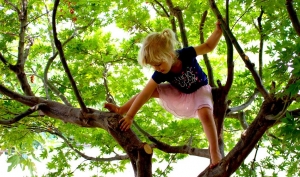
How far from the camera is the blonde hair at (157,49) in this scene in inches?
61.4

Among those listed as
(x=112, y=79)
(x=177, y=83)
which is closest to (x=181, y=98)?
(x=177, y=83)

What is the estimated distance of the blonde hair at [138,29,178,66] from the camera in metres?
1.56

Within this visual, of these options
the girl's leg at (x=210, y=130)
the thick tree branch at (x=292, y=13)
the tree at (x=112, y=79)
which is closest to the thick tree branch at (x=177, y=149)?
the tree at (x=112, y=79)

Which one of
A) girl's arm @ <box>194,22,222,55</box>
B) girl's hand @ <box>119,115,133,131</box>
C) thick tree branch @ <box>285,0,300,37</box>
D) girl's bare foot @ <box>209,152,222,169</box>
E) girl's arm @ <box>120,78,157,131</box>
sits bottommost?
girl's bare foot @ <box>209,152,222,169</box>

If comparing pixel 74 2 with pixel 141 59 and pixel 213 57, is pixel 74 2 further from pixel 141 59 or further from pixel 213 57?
pixel 213 57

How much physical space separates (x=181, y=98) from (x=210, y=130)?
24 centimetres

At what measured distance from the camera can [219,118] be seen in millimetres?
1779

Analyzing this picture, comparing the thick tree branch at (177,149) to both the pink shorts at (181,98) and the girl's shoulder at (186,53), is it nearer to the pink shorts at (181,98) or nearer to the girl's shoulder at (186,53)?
the pink shorts at (181,98)

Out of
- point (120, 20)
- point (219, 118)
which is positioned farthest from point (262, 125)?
point (120, 20)

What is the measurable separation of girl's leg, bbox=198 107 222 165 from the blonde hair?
29 cm

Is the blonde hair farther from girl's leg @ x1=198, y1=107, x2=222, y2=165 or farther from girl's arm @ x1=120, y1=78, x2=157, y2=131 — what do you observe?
girl's leg @ x1=198, y1=107, x2=222, y2=165

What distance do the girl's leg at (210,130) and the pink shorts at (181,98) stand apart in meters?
0.06

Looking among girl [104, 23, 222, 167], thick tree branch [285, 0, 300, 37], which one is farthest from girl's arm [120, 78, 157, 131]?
thick tree branch [285, 0, 300, 37]

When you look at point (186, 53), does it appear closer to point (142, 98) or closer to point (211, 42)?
point (211, 42)
